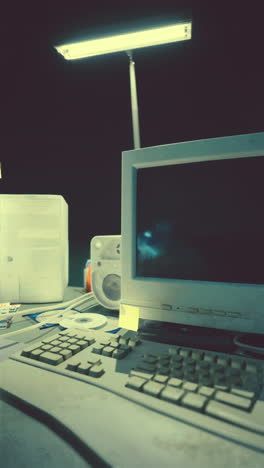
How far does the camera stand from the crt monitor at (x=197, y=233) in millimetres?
572

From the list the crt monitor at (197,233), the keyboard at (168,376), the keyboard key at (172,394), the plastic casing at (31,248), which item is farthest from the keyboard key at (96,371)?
the plastic casing at (31,248)

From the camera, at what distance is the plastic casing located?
943 mm

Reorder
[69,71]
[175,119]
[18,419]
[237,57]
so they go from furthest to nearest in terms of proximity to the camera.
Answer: [69,71], [175,119], [237,57], [18,419]

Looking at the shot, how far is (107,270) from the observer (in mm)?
890

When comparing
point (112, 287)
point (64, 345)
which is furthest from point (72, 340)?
point (112, 287)

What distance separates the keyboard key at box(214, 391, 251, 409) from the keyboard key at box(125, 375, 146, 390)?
0.10 meters

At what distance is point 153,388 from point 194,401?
0.06m

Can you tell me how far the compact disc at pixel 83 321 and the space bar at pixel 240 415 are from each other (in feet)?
1.35

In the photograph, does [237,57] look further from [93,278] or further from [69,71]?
[93,278]

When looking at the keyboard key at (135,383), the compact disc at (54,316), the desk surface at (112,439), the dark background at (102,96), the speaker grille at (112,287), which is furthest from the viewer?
the dark background at (102,96)

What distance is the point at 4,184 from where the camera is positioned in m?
1.54

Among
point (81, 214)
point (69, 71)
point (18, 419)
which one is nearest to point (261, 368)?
point (18, 419)

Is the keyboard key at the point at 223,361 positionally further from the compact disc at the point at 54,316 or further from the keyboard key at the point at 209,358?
the compact disc at the point at 54,316

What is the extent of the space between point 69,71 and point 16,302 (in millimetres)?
1138
